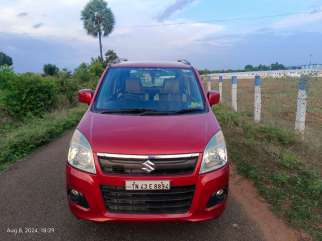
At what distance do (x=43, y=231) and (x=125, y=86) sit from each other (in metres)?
2.03

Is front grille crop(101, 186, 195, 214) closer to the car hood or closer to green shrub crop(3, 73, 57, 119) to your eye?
the car hood

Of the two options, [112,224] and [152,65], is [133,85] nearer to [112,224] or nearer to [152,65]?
[152,65]

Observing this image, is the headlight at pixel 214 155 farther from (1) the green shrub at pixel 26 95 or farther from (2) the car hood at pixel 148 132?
(1) the green shrub at pixel 26 95

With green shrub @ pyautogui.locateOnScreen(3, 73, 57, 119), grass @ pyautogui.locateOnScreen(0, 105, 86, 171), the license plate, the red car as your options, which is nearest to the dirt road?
the red car

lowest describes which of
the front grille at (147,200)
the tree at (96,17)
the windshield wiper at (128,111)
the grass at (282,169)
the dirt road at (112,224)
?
the dirt road at (112,224)

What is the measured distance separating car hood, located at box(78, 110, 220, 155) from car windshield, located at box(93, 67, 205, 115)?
10.6 inches

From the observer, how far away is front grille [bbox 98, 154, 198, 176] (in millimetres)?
2943

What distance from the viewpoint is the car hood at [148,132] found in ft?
9.84

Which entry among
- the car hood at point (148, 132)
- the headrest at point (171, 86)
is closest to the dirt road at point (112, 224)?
the car hood at point (148, 132)

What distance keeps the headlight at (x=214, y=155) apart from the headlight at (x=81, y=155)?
3.41 ft

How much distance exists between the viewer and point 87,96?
4.51 metres

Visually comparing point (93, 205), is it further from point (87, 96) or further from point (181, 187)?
point (87, 96)

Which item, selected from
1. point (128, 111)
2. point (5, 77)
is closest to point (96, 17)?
point (5, 77)

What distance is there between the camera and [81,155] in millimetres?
3135
